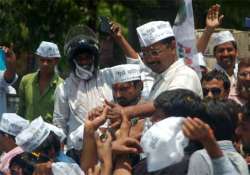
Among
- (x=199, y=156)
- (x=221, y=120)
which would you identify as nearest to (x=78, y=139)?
(x=221, y=120)

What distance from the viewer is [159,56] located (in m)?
6.02

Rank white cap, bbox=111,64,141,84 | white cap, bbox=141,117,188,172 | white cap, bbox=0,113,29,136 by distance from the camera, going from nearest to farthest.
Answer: white cap, bbox=141,117,188,172
white cap, bbox=111,64,141,84
white cap, bbox=0,113,29,136

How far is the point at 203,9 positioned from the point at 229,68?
5639 mm

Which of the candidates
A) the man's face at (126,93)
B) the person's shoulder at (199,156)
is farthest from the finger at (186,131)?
the man's face at (126,93)

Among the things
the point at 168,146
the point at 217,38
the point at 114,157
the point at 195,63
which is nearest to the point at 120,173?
the point at 114,157

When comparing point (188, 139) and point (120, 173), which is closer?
point (188, 139)

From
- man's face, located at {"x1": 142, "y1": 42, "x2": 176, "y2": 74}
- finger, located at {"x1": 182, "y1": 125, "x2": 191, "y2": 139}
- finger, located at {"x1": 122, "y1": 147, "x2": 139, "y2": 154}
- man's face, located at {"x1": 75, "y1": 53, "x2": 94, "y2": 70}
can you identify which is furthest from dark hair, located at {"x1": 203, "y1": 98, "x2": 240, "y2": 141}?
man's face, located at {"x1": 75, "y1": 53, "x2": 94, "y2": 70}

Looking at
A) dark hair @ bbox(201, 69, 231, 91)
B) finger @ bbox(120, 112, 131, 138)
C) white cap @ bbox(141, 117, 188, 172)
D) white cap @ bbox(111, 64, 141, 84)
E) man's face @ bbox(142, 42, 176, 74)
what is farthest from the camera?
dark hair @ bbox(201, 69, 231, 91)

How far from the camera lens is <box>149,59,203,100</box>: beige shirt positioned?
5801 millimetres

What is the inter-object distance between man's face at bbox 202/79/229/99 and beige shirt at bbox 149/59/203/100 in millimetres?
475

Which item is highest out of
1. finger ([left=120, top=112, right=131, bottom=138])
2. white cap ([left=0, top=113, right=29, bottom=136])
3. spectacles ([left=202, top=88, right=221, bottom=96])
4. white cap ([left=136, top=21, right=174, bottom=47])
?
white cap ([left=136, top=21, right=174, bottom=47])

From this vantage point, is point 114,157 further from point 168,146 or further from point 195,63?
point 195,63

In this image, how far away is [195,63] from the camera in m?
6.62

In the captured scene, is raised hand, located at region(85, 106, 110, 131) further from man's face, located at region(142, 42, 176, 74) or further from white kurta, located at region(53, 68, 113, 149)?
white kurta, located at region(53, 68, 113, 149)
